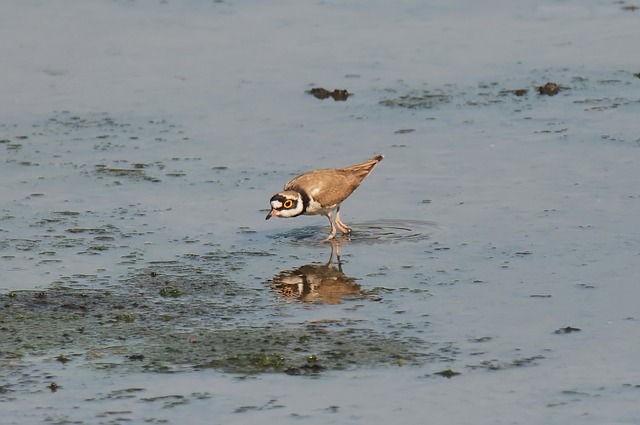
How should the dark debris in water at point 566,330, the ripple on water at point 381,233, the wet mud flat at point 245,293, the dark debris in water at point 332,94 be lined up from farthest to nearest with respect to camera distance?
the dark debris in water at point 332,94
the ripple on water at point 381,233
the dark debris in water at point 566,330
the wet mud flat at point 245,293

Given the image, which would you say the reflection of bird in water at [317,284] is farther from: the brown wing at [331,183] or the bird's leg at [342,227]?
the brown wing at [331,183]

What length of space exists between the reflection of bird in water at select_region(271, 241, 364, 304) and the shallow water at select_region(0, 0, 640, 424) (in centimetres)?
4

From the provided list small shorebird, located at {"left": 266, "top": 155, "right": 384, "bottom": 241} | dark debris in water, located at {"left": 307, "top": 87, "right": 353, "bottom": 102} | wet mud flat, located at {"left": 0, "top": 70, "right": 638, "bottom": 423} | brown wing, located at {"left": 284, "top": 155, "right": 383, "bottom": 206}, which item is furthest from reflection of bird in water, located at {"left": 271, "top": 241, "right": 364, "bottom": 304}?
dark debris in water, located at {"left": 307, "top": 87, "right": 353, "bottom": 102}

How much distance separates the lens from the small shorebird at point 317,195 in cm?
1427

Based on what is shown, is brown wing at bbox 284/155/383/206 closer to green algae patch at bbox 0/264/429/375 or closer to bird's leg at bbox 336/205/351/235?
bird's leg at bbox 336/205/351/235

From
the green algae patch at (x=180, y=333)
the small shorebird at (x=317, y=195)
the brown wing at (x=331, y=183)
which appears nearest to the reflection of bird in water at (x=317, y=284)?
the green algae patch at (x=180, y=333)

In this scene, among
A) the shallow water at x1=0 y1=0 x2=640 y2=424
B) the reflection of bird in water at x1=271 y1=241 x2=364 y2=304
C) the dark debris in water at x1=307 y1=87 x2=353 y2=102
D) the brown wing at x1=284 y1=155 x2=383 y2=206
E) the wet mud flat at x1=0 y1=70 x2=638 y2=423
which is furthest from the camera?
the dark debris in water at x1=307 y1=87 x2=353 y2=102

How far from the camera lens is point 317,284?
42.4 feet

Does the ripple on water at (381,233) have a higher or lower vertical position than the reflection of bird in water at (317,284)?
higher

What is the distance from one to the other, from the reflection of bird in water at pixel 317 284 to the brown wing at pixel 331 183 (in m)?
1.07

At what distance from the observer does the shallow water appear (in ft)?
34.1

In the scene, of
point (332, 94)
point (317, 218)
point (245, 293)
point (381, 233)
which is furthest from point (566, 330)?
point (332, 94)

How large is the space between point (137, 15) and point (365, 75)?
5.39 m

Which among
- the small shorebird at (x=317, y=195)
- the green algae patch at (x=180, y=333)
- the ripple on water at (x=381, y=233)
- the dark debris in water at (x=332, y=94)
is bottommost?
the green algae patch at (x=180, y=333)
